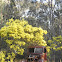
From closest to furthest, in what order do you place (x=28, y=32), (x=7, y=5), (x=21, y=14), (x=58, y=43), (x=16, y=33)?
(x=16, y=33) → (x=28, y=32) → (x=58, y=43) → (x=7, y=5) → (x=21, y=14)

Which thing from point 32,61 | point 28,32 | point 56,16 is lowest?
point 32,61

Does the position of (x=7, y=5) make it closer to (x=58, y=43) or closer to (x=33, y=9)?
(x=33, y=9)

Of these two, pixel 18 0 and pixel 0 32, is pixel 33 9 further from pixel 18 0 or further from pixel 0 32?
pixel 0 32

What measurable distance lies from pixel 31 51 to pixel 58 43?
4.31m

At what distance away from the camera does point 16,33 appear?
42.0 feet

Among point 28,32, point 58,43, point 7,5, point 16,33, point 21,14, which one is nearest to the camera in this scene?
point 16,33

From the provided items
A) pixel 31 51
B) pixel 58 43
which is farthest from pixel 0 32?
pixel 58 43

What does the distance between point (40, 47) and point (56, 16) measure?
24.7 ft

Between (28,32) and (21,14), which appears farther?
(21,14)

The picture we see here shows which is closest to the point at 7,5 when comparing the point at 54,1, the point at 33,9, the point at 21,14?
the point at 21,14

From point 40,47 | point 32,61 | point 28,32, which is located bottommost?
point 32,61

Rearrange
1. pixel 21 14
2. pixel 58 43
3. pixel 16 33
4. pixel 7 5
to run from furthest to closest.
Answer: pixel 21 14, pixel 7 5, pixel 58 43, pixel 16 33

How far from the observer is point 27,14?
2186 cm

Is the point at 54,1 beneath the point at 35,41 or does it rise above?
above
